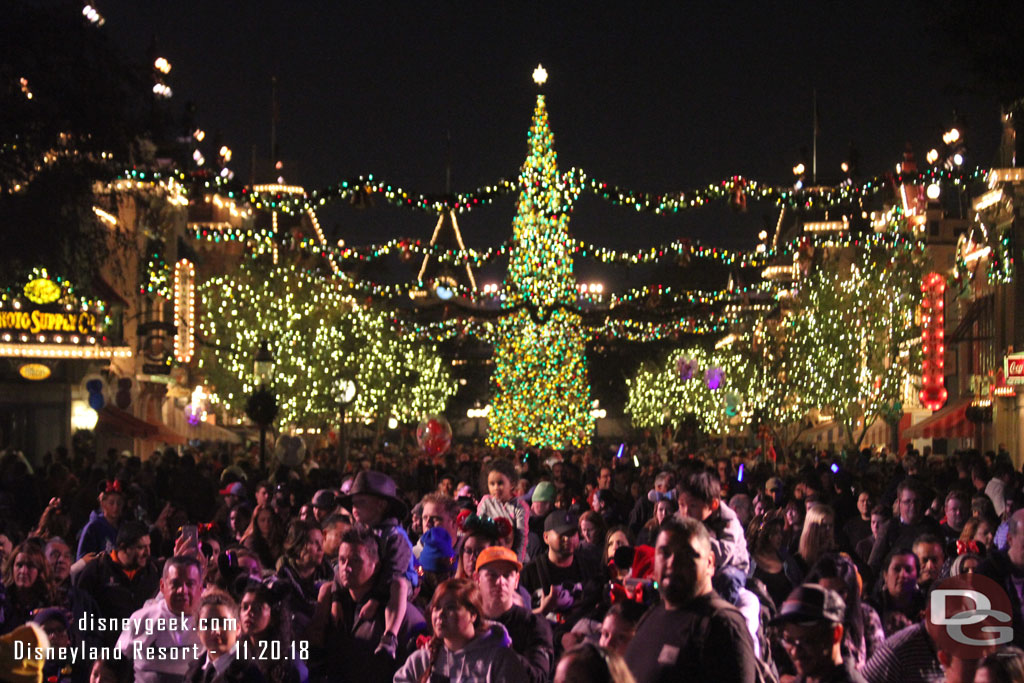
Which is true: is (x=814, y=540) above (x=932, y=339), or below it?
below

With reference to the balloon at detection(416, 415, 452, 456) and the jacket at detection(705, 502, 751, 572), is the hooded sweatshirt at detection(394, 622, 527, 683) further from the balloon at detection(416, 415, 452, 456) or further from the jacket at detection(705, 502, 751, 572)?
the balloon at detection(416, 415, 452, 456)

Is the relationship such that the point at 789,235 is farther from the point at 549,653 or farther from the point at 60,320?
the point at 549,653

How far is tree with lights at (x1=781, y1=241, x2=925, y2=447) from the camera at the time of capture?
45594mm

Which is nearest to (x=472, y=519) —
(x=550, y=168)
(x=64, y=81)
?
(x=64, y=81)

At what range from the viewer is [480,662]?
6.46 metres

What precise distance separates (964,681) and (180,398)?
5346cm

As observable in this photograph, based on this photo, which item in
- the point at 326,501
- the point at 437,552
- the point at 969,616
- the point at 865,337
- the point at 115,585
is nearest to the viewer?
the point at 969,616

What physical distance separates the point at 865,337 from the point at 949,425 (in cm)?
388

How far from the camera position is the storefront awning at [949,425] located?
1708 inches

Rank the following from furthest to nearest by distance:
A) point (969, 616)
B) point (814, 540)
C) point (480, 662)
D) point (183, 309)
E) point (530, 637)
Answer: point (183, 309) → point (814, 540) → point (530, 637) → point (969, 616) → point (480, 662)

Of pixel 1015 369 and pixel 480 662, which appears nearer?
pixel 480 662

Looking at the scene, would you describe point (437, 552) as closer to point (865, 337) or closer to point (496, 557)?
point (496, 557)

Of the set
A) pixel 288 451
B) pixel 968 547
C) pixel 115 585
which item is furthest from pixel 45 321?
pixel 968 547

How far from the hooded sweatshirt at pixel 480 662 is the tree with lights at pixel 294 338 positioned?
132 ft
